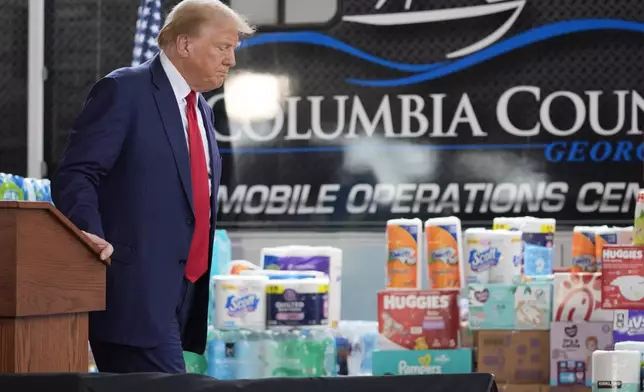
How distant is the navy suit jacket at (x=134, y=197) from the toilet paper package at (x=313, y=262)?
197 cm

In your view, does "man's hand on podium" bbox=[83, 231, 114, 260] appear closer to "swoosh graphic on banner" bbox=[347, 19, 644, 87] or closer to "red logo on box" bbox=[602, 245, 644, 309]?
"red logo on box" bbox=[602, 245, 644, 309]

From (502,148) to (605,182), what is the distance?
451mm

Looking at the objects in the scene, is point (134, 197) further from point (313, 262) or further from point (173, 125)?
point (313, 262)

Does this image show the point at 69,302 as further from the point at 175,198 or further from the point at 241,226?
the point at 241,226

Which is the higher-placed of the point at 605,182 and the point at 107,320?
the point at 605,182

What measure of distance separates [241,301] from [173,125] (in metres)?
1.67

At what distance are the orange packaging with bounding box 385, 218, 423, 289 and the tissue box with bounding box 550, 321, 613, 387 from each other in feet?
2.07

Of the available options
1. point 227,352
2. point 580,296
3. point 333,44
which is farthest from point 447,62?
point 227,352

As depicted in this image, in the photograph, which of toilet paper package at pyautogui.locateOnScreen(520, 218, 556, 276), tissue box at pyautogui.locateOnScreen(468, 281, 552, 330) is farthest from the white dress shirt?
toilet paper package at pyautogui.locateOnScreen(520, 218, 556, 276)

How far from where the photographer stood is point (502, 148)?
18.2 feet

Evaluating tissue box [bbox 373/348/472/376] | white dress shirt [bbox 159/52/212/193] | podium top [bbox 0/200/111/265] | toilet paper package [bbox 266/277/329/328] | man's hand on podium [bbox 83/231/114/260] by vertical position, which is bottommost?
tissue box [bbox 373/348/472/376]

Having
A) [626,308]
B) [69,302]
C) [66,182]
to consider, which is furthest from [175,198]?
[626,308]

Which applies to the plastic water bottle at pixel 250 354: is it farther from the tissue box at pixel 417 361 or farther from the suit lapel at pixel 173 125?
the suit lapel at pixel 173 125

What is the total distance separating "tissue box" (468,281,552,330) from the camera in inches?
201
